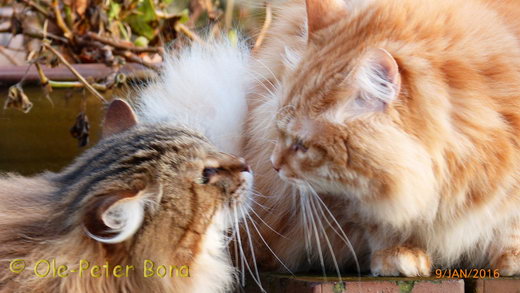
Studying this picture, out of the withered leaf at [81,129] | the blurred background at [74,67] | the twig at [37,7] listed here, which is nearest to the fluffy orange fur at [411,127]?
the blurred background at [74,67]

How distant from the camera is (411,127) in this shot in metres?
1.70

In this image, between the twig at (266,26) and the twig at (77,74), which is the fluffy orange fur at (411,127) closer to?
the twig at (266,26)

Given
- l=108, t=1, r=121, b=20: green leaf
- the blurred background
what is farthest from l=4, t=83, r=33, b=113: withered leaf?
l=108, t=1, r=121, b=20: green leaf

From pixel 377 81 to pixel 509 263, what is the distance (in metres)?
0.66

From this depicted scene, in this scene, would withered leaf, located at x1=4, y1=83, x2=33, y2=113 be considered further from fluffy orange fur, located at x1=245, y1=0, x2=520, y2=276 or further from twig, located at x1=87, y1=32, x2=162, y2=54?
fluffy orange fur, located at x1=245, y1=0, x2=520, y2=276

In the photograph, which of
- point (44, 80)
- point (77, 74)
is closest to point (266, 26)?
point (77, 74)

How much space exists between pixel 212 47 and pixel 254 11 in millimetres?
470

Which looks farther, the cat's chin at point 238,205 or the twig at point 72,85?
the twig at point 72,85

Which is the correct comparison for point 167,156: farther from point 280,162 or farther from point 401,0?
point 401,0

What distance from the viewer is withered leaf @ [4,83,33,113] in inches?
110

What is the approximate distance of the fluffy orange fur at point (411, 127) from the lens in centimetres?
170

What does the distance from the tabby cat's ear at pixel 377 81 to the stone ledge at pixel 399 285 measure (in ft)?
1.47

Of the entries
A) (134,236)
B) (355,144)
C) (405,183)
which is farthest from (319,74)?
(134,236)

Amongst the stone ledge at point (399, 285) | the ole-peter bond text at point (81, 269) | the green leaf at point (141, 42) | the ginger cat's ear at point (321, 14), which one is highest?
the green leaf at point (141, 42)
